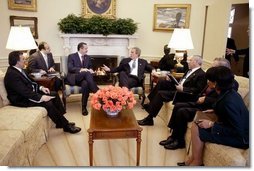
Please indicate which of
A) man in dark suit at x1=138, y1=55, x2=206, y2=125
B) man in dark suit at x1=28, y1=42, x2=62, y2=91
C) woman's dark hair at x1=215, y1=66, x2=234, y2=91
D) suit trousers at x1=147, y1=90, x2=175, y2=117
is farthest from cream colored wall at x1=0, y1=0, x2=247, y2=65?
woman's dark hair at x1=215, y1=66, x2=234, y2=91

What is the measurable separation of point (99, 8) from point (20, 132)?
3.61 m

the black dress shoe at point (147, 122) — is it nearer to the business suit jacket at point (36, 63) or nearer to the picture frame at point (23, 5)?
the business suit jacket at point (36, 63)

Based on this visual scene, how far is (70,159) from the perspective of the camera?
232 centimetres

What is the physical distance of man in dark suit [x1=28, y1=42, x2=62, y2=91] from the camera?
12.2ft

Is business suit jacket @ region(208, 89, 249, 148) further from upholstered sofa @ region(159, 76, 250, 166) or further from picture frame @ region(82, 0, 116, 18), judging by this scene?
picture frame @ region(82, 0, 116, 18)

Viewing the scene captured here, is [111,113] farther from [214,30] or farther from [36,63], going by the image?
[214,30]

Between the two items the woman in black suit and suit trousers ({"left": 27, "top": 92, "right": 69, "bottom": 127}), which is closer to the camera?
the woman in black suit

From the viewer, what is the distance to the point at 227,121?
2.00m

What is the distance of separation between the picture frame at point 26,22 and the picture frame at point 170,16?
2.52m

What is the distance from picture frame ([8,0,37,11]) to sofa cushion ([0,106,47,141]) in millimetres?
1526

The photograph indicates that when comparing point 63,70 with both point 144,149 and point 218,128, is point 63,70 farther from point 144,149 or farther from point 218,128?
point 218,128

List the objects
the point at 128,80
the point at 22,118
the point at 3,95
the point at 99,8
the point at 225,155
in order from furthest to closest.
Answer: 1. the point at 99,8
2. the point at 128,80
3. the point at 3,95
4. the point at 22,118
5. the point at 225,155

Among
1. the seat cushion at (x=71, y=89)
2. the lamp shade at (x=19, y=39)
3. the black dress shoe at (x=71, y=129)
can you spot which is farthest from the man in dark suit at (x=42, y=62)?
the black dress shoe at (x=71, y=129)

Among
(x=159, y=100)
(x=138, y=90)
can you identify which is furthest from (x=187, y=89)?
(x=138, y=90)
